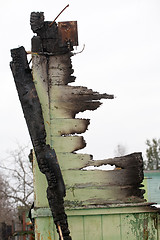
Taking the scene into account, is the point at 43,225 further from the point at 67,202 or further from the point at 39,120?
the point at 39,120

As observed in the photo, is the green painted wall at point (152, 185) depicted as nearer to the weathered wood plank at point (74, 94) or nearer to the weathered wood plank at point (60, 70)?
the weathered wood plank at point (74, 94)

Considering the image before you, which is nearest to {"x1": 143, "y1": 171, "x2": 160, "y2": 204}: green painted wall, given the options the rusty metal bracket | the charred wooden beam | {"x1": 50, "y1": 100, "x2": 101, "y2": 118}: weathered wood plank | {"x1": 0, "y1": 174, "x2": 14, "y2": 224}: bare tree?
{"x1": 0, "y1": 174, "x2": 14, "y2": 224}: bare tree

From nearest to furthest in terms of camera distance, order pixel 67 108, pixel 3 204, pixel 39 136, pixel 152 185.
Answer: pixel 39 136, pixel 67 108, pixel 152 185, pixel 3 204

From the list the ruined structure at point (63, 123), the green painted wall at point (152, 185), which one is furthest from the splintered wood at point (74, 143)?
the green painted wall at point (152, 185)

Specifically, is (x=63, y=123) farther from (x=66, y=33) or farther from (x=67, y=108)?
(x=66, y=33)

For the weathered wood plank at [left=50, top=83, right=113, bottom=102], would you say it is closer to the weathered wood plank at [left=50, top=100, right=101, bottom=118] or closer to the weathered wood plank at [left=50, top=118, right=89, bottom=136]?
the weathered wood plank at [left=50, top=100, right=101, bottom=118]

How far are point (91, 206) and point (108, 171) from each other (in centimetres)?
38

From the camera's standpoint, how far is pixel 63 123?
4.10 meters

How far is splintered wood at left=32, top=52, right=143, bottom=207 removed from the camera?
13.2 ft

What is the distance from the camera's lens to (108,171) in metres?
4.07

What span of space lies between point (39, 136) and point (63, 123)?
1.26 feet

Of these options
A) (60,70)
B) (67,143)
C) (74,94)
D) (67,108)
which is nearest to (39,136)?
(67,143)

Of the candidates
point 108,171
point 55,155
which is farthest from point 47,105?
point 108,171

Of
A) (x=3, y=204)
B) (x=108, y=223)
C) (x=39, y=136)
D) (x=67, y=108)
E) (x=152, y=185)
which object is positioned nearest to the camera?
(x=39, y=136)
